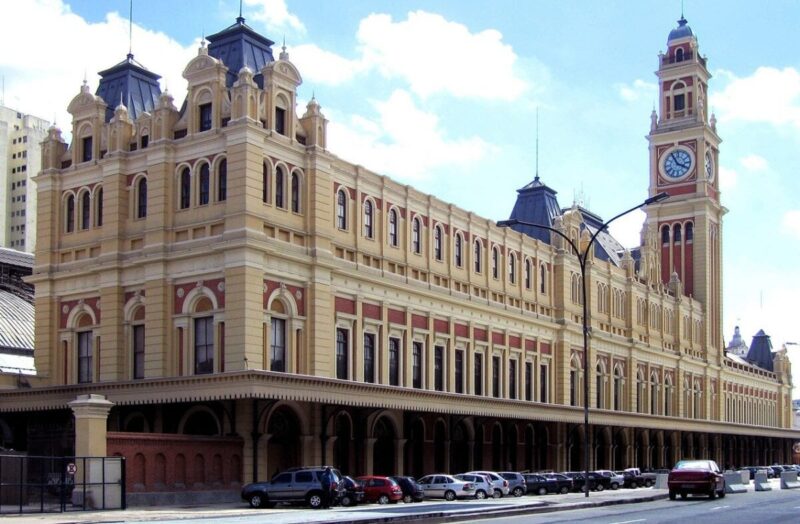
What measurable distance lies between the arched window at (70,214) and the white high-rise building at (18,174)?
9355cm

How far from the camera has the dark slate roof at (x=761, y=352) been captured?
13350 cm

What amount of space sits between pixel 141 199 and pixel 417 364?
51.3ft

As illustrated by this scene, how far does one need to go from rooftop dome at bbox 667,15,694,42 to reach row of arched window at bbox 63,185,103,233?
208ft

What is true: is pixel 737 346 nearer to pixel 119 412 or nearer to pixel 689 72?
pixel 689 72

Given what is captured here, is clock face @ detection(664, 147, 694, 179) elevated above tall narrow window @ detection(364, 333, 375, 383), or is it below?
above

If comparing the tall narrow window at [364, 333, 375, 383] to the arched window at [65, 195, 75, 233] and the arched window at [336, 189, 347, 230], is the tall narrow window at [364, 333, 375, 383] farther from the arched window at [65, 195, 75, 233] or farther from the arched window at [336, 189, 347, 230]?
the arched window at [65, 195, 75, 233]

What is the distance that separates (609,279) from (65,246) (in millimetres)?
38495

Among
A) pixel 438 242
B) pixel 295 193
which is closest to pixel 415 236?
pixel 438 242

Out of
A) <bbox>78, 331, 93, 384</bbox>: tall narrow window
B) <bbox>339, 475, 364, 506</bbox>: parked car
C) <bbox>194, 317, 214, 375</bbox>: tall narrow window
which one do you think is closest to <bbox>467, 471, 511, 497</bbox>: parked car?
<bbox>339, 475, 364, 506</bbox>: parked car

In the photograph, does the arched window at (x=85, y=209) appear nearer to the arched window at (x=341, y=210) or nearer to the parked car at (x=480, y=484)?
the arched window at (x=341, y=210)

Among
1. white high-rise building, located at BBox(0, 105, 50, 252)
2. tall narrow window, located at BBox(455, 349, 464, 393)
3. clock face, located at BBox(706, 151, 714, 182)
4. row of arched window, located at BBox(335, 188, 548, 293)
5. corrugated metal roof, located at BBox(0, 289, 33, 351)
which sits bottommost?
tall narrow window, located at BBox(455, 349, 464, 393)

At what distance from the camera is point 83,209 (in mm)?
54125

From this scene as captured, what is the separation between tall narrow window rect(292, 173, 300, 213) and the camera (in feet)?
165

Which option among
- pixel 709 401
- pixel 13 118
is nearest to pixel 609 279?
pixel 709 401
